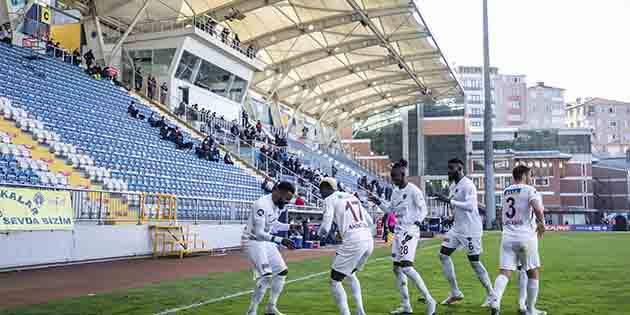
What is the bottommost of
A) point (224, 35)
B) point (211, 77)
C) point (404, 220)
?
point (404, 220)

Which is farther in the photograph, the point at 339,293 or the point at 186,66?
the point at 186,66

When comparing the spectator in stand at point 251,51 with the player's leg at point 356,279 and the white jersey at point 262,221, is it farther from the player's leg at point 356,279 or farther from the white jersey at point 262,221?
the player's leg at point 356,279

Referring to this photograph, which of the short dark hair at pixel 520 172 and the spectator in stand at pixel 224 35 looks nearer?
the short dark hair at pixel 520 172

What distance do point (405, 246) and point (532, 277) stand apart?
5.68 ft

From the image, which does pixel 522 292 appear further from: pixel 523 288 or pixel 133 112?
pixel 133 112

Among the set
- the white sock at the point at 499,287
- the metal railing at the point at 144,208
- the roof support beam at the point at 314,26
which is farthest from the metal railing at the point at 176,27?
the white sock at the point at 499,287

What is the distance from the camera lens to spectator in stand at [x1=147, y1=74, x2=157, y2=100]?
34.7m

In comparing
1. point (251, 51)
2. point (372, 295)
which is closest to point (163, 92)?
point (251, 51)

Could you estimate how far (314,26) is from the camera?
4306 cm

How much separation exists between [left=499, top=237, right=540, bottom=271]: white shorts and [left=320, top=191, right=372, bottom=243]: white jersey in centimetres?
204

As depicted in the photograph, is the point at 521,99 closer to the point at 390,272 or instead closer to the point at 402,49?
the point at 402,49

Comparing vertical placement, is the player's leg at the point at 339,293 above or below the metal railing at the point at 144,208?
below

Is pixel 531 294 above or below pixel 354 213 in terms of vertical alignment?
below

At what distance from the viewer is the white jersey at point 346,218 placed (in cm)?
754
